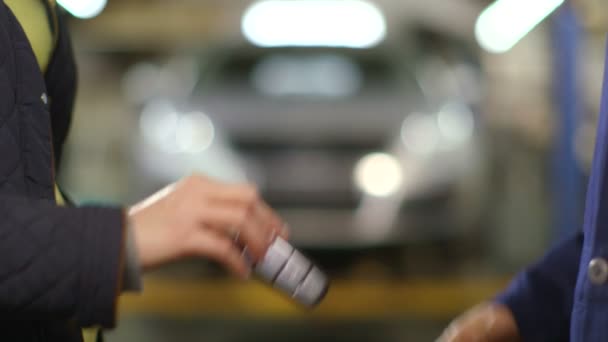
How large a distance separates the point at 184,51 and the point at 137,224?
17.7 feet

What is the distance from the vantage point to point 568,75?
16.5 ft

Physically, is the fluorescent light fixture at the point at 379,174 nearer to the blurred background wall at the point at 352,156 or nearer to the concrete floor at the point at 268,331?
the blurred background wall at the point at 352,156

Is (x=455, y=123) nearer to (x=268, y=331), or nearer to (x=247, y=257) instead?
(x=268, y=331)

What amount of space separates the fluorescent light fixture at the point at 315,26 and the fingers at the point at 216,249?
501cm

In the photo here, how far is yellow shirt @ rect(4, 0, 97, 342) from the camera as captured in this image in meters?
1.42

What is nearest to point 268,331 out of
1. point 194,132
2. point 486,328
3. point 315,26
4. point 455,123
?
point 194,132

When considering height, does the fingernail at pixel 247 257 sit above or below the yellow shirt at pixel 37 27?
below

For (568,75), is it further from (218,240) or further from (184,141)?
(218,240)

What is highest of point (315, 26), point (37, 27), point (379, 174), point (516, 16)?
point (37, 27)

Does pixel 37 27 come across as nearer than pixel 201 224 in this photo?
No

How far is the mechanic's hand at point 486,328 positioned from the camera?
1593mm

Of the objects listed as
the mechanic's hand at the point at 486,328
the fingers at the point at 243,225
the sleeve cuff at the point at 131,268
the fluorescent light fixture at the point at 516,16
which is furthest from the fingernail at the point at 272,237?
the fluorescent light fixture at the point at 516,16

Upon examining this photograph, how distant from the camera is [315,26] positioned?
20.3 feet

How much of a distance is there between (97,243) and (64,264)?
41mm
